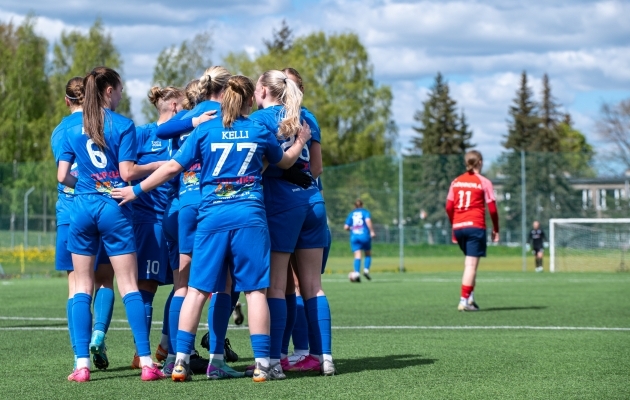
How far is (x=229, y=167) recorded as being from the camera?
5.88m

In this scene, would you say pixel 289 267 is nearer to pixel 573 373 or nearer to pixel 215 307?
pixel 215 307

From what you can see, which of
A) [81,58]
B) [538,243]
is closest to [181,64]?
[81,58]

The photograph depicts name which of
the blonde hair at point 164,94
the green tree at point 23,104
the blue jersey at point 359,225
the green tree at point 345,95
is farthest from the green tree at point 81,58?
the blonde hair at point 164,94

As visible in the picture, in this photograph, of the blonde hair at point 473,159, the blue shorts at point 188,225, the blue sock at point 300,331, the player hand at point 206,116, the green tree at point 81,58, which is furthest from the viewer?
the green tree at point 81,58

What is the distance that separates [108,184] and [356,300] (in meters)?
8.73

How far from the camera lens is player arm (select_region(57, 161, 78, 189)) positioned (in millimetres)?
6273

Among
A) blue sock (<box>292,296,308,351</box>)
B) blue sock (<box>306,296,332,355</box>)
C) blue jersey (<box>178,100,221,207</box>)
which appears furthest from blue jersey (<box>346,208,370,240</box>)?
blue jersey (<box>178,100,221,207</box>)

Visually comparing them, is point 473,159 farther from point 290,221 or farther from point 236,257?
point 236,257

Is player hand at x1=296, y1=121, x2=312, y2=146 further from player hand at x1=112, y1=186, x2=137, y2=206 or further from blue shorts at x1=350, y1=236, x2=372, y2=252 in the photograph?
blue shorts at x1=350, y1=236, x2=372, y2=252

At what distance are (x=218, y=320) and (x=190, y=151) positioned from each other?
110 cm

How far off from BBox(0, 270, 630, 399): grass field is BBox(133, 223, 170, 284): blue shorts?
0.70m

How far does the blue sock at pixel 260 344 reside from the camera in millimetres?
5941

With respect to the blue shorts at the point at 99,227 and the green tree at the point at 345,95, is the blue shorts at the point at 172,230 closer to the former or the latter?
the blue shorts at the point at 99,227

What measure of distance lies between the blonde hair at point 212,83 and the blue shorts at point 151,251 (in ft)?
3.64
